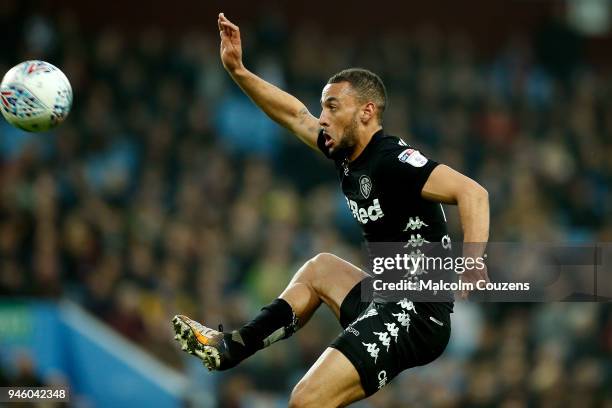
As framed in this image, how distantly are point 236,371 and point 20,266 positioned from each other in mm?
2538

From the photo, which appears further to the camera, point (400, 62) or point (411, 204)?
point (400, 62)

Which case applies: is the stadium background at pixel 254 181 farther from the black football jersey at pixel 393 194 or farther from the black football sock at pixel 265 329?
the black football jersey at pixel 393 194

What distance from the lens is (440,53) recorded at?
57.7ft

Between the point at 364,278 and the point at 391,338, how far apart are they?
58 centimetres

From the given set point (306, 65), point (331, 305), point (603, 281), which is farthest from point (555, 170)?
point (331, 305)

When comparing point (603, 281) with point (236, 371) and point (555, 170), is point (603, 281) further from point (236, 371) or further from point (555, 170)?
point (555, 170)

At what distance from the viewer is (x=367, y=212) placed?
21.9ft

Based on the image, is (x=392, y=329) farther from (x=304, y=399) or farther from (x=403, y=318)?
(x=304, y=399)

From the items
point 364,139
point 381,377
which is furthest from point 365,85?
point 381,377

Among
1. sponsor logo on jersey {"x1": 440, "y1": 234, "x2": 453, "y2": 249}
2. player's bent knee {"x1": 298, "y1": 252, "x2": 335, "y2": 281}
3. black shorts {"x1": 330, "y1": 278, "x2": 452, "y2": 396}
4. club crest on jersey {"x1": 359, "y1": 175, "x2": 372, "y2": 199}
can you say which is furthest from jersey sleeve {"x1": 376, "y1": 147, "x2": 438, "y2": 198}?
player's bent knee {"x1": 298, "y1": 252, "x2": 335, "y2": 281}

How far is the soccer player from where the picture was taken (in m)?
6.30

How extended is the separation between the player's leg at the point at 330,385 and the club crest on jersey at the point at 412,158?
47.0 inches

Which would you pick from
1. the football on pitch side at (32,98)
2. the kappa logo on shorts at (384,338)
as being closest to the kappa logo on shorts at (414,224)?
the kappa logo on shorts at (384,338)

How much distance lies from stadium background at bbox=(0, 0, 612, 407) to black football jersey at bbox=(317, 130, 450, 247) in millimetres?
4392
